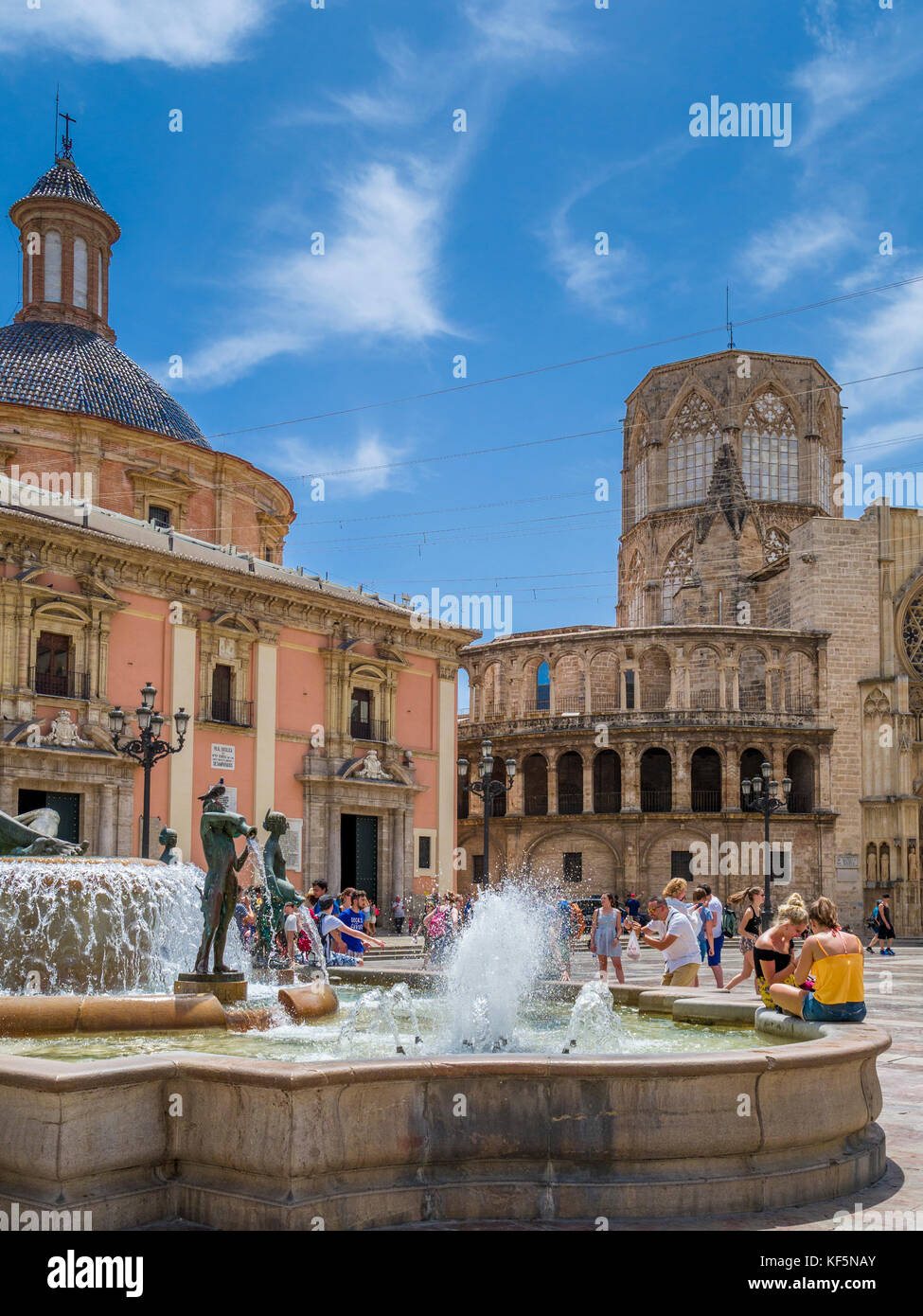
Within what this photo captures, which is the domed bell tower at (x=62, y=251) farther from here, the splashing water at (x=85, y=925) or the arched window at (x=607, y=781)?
the splashing water at (x=85, y=925)

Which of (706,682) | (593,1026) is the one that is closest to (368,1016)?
(593,1026)

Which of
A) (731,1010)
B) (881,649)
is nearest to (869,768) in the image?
(881,649)

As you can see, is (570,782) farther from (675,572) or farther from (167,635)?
(167,635)

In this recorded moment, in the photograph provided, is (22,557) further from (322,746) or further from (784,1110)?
(784,1110)

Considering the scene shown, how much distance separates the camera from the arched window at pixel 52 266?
34.7 meters

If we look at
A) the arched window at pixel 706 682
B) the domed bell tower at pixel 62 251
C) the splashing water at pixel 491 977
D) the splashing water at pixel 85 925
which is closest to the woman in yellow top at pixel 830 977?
the splashing water at pixel 491 977

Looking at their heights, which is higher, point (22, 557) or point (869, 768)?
point (22, 557)

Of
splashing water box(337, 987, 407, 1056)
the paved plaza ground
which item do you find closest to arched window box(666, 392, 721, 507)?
the paved plaza ground

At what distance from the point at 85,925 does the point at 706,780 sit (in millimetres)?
34558

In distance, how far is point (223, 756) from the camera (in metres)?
27.4

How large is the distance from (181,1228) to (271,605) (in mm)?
24567

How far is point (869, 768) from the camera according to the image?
41.2 meters
